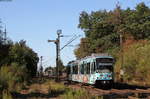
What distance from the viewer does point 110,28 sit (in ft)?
310

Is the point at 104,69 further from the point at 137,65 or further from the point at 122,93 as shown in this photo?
the point at 137,65

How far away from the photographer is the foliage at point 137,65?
56.2 meters

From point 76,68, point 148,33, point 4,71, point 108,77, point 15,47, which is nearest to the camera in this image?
point 4,71

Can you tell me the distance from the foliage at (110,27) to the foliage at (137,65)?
1534cm

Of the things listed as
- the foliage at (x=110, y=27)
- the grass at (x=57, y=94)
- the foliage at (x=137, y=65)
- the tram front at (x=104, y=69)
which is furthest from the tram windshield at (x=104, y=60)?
the foliage at (x=110, y=27)

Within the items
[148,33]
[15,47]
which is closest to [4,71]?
[15,47]

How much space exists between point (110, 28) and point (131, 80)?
3487 centimetres

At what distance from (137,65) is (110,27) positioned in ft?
122

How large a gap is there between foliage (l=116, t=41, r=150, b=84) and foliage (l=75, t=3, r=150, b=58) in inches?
604

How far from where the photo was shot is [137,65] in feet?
192

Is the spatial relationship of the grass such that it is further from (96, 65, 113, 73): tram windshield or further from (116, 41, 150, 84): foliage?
(116, 41, 150, 84): foliage

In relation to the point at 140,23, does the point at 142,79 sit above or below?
below

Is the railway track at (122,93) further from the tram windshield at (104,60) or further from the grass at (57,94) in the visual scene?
the tram windshield at (104,60)

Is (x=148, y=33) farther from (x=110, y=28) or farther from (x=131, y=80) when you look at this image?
(x=131, y=80)
